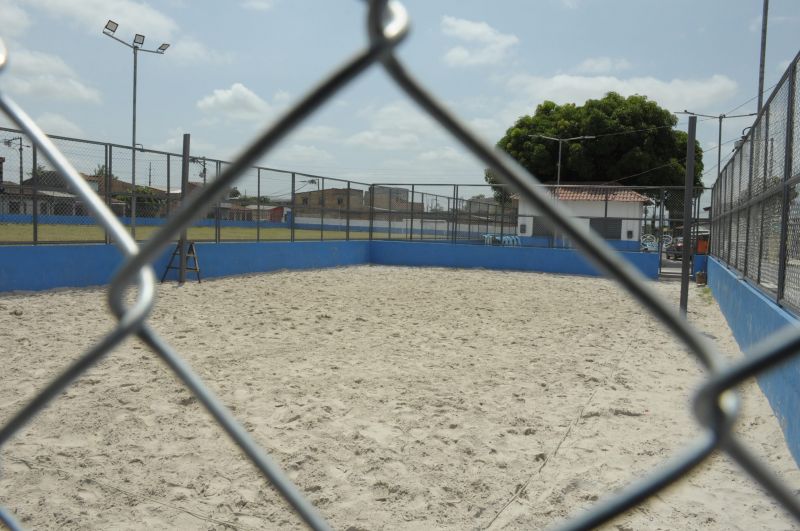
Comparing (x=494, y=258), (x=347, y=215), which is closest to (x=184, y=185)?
(x=347, y=215)

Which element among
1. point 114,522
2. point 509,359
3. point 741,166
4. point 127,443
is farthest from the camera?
point 741,166

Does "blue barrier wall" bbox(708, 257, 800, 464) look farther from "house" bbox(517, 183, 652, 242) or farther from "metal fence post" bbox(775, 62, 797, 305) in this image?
"house" bbox(517, 183, 652, 242)

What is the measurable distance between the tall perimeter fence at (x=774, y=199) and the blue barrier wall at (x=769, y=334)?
0.38ft

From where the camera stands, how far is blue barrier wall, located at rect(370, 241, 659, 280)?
16438 mm

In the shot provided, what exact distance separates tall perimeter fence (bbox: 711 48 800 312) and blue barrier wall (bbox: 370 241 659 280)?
8.02m

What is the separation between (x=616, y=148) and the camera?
34.5 metres

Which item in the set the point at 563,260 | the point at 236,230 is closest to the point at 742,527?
the point at 236,230

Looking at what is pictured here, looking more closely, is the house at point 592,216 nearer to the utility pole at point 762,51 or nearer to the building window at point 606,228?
the building window at point 606,228

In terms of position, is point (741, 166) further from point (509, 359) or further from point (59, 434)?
point (59, 434)

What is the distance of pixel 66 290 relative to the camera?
9555 mm

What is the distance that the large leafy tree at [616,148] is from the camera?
1335 inches

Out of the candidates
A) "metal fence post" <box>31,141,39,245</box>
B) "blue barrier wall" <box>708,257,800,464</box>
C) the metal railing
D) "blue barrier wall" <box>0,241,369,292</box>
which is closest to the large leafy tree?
"blue barrier wall" <box>0,241,369,292</box>

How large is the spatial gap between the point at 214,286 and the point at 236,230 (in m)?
4.00

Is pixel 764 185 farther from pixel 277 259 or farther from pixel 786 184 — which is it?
pixel 277 259
